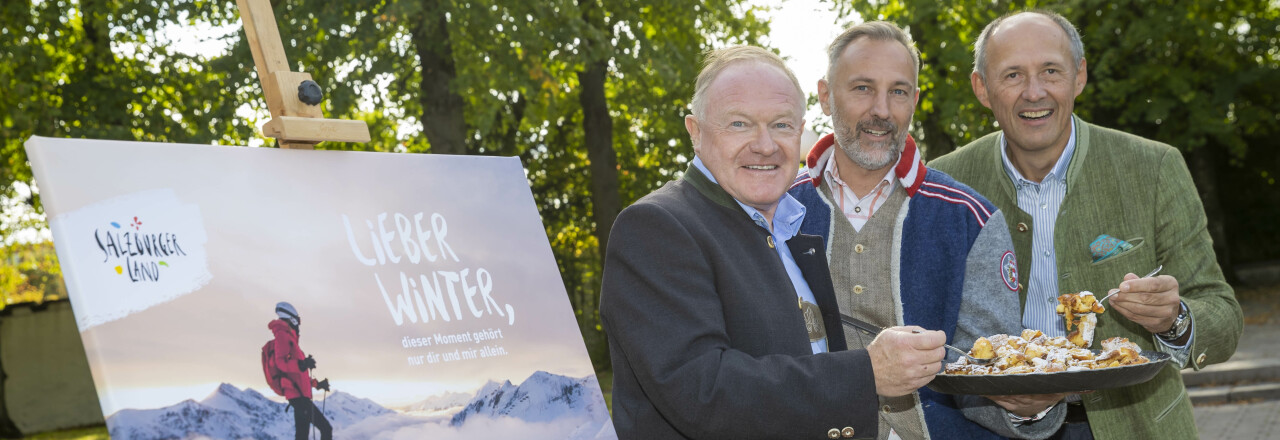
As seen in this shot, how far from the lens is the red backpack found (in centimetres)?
259

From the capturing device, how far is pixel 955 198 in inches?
108

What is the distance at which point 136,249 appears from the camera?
2.43 metres

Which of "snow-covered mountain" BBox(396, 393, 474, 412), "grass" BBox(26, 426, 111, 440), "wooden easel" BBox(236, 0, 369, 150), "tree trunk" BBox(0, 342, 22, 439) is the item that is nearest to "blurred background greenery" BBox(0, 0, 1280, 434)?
"tree trunk" BBox(0, 342, 22, 439)

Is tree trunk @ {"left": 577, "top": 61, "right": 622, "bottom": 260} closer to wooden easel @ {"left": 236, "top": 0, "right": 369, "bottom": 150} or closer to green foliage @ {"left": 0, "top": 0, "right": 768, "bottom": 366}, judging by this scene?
green foliage @ {"left": 0, "top": 0, "right": 768, "bottom": 366}

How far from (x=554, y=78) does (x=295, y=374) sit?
873 centimetres

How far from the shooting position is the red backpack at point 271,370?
8.50ft

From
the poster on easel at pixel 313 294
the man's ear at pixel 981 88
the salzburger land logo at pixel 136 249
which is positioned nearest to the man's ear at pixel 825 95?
the man's ear at pixel 981 88

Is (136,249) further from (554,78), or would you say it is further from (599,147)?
(599,147)

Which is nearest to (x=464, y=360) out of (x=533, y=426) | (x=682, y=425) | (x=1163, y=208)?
(x=533, y=426)

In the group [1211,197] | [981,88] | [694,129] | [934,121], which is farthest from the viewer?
[1211,197]

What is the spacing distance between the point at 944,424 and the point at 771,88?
1.17 meters

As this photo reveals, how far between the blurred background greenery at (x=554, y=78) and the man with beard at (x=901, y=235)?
7.01 m

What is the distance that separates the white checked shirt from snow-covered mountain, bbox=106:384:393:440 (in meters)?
1.51

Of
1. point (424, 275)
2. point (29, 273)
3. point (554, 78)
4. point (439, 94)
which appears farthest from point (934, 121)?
point (29, 273)
